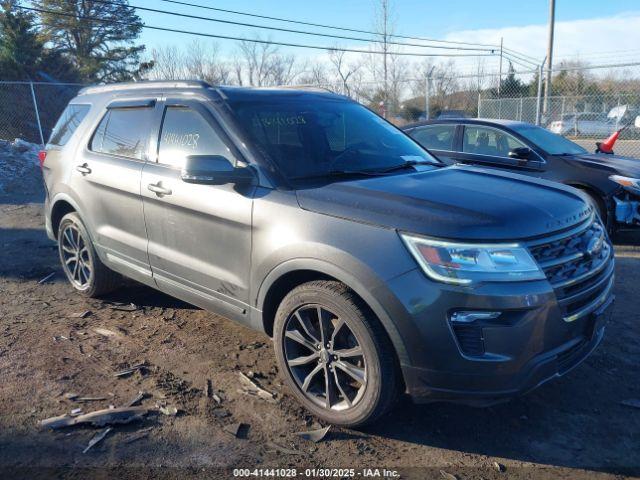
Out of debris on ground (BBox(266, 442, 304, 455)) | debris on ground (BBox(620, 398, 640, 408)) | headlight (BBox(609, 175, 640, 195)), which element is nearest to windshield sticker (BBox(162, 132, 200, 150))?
debris on ground (BBox(266, 442, 304, 455))

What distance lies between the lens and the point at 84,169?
4.77 metres

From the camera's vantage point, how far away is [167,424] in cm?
316

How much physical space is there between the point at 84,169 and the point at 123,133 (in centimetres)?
59

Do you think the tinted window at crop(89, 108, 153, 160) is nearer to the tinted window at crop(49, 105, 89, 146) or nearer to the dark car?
the tinted window at crop(49, 105, 89, 146)

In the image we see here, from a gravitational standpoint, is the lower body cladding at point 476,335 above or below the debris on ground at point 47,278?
above

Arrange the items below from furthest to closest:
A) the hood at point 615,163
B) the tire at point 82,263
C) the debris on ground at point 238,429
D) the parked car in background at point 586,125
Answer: the parked car in background at point 586,125
the hood at point 615,163
the tire at point 82,263
the debris on ground at point 238,429

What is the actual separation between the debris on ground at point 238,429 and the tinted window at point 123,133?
2.19 m

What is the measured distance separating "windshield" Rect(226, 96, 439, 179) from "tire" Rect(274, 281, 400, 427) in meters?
0.86

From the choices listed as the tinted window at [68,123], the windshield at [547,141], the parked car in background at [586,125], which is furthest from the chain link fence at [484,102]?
the tinted window at [68,123]

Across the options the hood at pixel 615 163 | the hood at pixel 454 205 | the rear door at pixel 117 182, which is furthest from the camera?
the hood at pixel 615 163

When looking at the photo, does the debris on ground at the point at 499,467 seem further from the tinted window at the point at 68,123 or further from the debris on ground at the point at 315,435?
the tinted window at the point at 68,123

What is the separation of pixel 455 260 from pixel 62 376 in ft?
9.13

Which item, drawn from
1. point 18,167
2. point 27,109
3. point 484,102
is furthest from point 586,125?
point 27,109

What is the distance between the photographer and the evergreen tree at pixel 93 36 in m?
28.1
